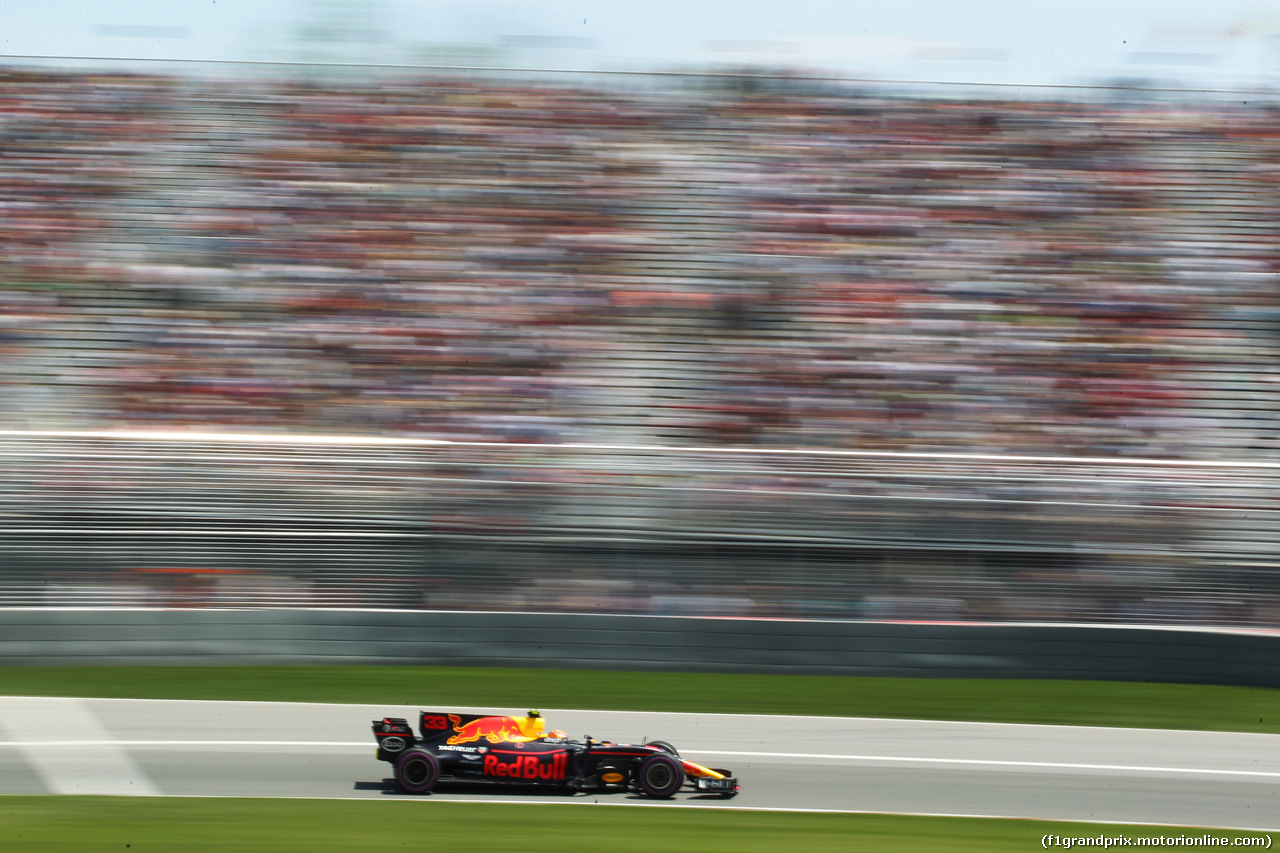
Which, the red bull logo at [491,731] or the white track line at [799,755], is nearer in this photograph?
the red bull logo at [491,731]

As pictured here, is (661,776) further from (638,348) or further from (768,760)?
(638,348)

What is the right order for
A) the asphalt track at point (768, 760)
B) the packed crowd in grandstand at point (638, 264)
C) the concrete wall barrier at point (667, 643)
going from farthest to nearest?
the packed crowd in grandstand at point (638, 264)
the concrete wall barrier at point (667, 643)
the asphalt track at point (768, 760)

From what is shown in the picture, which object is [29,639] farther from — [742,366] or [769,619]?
[742,366]

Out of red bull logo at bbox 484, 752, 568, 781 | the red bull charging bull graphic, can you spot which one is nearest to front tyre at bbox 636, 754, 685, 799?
red bull logo at bbox 484, 752, 568, 781

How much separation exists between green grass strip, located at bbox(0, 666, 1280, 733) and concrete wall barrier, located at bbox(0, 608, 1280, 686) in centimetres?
9

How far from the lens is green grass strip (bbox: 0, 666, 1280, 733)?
8.07 m

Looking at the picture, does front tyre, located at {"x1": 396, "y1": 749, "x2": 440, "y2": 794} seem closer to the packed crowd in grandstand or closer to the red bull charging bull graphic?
the red bull charging bull graphic

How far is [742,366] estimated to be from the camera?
10516 mm

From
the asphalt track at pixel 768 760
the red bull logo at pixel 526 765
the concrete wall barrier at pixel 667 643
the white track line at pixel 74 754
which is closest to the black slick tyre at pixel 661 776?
the asphalt track at pixel 768 760

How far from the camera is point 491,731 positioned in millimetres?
5887

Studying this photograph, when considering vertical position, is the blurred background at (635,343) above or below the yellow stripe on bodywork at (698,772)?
above

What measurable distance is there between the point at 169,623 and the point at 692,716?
3450 millimetres

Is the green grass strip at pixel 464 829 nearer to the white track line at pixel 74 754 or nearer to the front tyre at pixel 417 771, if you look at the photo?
the front tyre at pixel 417 771

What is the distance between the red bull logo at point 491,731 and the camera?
5871mm
